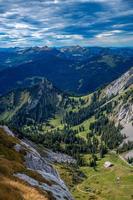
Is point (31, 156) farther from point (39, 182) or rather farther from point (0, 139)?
point (39, 182)

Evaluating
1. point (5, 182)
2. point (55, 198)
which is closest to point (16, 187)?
point (5, 182)

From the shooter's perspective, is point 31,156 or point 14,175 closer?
point 14,175

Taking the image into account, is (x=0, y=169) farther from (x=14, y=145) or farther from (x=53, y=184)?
(x=14, y=145)

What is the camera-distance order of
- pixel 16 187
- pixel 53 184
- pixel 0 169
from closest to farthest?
pixel 16 187 < pixel 0 169 < pixel 53 184

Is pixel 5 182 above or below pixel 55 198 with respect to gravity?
above

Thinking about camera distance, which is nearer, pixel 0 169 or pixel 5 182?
pixel 5 182

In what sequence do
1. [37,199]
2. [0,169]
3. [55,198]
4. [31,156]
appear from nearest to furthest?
[37,199]
[55,198]
[0,169]
[31,156]

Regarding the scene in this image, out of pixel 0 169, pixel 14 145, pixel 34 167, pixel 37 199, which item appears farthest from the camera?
pixel 14 145

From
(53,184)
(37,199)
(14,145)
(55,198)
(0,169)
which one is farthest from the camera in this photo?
(14,145)

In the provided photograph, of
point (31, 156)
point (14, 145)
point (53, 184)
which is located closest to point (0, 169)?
point (53, 184)
